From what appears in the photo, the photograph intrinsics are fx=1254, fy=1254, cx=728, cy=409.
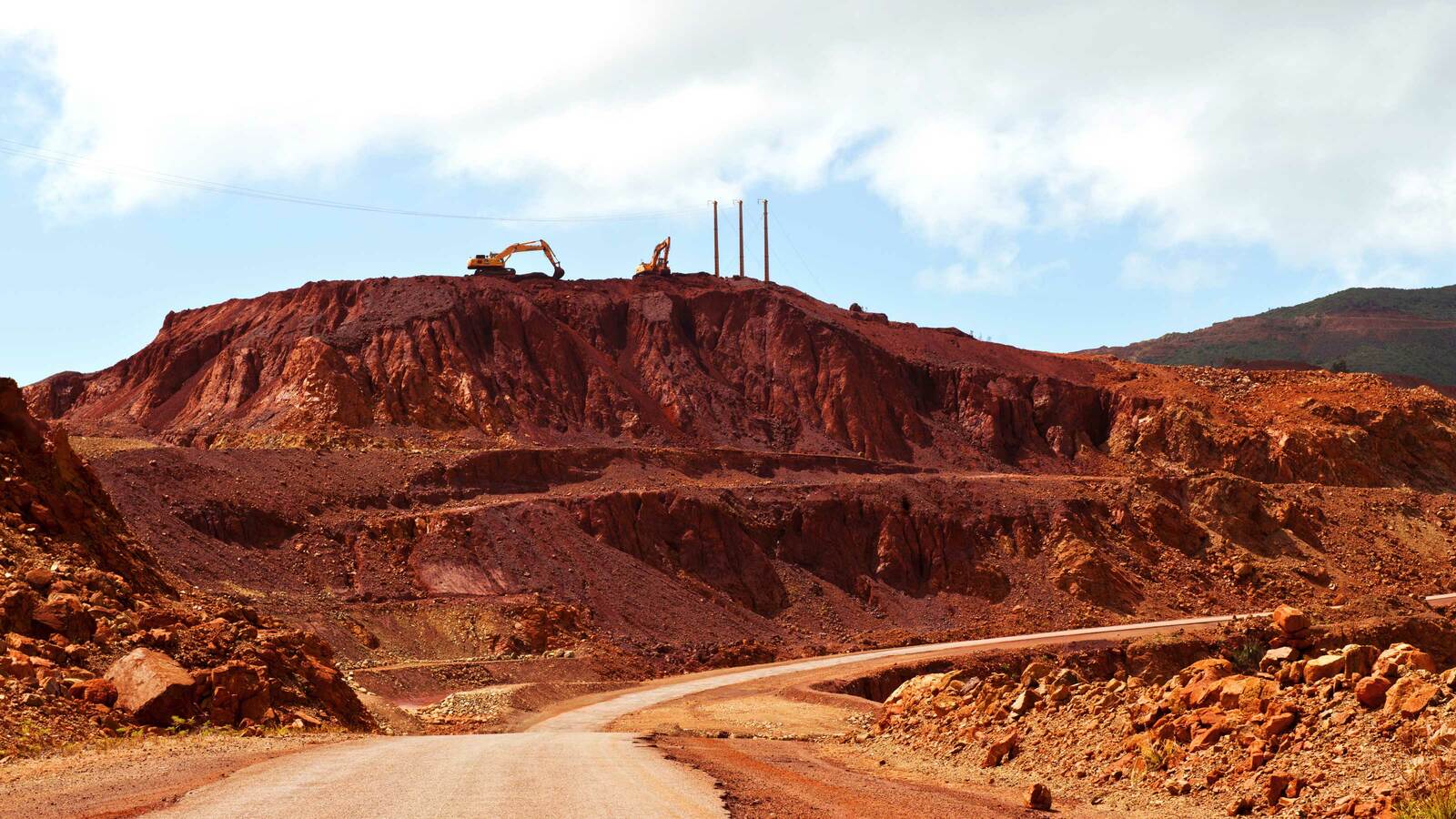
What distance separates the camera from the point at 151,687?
64.2 feet

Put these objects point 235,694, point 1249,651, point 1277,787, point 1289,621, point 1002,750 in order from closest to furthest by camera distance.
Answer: point 1277,787
point 1002,750
point 235,694
point 1289,621
point 1249,651

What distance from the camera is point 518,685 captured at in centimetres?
4069

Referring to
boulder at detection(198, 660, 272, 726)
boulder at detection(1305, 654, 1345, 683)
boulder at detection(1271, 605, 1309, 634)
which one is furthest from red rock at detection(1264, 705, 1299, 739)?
boulder at detection(198, 660, 272, 726)

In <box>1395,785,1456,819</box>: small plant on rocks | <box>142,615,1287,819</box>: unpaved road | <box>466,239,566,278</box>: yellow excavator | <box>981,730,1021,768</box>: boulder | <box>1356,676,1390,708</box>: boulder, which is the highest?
<box>466,239,566,278</box>: yellow excavator

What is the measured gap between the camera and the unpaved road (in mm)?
12664

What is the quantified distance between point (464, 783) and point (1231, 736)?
9.10m

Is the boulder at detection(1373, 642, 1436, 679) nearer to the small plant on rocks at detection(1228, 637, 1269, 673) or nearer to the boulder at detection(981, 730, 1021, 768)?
the boulder at detection(981, 730, 1021, 768)

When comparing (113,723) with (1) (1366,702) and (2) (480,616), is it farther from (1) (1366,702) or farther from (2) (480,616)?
(2) (480,616)

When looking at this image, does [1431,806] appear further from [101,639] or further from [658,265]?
[658,265]

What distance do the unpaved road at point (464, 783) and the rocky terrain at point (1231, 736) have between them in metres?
4.79

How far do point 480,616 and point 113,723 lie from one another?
29.1 meters

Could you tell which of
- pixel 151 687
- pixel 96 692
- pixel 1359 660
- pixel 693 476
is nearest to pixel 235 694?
pixel 151 687

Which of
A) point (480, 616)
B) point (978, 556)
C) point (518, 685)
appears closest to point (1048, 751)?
point (518, 685)

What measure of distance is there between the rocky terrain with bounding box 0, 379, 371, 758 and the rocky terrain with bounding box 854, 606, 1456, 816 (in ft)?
38.5
